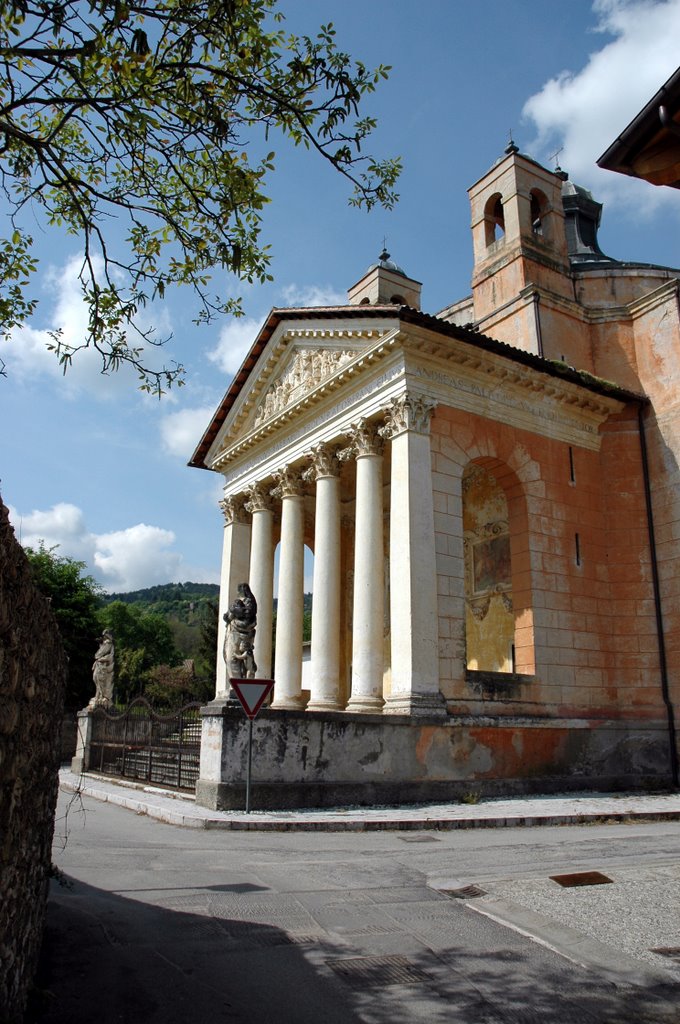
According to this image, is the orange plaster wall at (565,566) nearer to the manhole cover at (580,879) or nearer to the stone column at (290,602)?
the stone column at (290,602)

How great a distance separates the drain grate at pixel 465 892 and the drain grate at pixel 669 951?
1.94m

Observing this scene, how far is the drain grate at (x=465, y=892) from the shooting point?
732cm

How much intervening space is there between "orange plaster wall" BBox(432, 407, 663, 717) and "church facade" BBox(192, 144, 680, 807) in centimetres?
5

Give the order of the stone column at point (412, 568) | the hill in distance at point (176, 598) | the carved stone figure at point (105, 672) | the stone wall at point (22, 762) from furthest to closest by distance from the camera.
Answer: the hill in distance at point (176, 598) → the carved stone figure at point (105, 672) → the stone column at point (412, 568) → the stone wall at point (22, 762)

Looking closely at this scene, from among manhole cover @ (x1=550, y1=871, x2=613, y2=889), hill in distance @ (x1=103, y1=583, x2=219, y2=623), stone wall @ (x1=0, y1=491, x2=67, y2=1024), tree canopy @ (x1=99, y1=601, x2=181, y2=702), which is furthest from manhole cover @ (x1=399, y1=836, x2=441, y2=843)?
hill in distance @ (x1=103, y1=583, x2=219, y2=623)

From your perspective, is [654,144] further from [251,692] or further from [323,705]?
[323,705]

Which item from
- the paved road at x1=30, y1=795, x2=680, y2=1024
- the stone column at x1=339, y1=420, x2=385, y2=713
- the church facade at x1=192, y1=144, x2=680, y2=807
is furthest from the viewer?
the stone column at x1=339, y1=420, x2=385, y2=713

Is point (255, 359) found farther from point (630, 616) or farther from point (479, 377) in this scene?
point (630, 616)

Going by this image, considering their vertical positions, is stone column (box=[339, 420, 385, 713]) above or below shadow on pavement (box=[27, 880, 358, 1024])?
above

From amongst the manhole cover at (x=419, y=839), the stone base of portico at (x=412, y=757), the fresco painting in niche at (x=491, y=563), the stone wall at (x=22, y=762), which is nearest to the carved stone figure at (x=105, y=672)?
the fresco painting in niche at (x=491, y=563)

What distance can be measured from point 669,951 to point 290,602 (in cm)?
1654

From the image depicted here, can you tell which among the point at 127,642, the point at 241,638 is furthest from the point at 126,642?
the point at 241,638

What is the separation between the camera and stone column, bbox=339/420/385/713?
57.0 feet

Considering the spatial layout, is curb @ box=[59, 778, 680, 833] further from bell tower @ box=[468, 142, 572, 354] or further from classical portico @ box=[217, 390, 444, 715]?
bell tower @ box=[468, 142, 572, 354]
